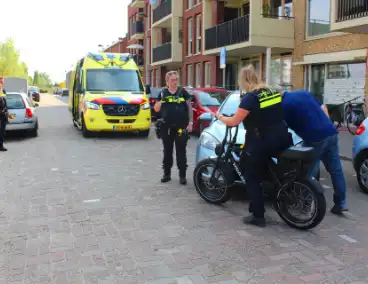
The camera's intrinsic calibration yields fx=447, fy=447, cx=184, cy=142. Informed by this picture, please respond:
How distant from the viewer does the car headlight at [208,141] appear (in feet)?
20.6

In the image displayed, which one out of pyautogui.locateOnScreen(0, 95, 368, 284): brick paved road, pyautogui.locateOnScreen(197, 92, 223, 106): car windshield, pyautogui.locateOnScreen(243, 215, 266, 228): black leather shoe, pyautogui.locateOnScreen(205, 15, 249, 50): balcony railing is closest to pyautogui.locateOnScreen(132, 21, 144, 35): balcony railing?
pyautogui.locateOnScreen(205, 15, 249, 50): balcony railing

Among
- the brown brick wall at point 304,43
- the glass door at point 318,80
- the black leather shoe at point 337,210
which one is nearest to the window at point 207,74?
the brown brick wall at point 304,43

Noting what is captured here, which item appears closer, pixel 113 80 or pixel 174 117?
pixel 174 117

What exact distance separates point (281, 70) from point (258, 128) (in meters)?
16.6

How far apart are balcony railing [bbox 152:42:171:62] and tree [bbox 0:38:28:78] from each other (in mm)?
41672

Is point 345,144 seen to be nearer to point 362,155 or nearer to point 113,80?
point 362,155

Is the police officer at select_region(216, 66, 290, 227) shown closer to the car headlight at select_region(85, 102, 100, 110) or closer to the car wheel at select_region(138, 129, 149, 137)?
the car headlight at select_region(85, 102, 100, 110)

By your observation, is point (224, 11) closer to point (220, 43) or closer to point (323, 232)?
point (220, 43)

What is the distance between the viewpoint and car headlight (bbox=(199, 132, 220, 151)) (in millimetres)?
6289

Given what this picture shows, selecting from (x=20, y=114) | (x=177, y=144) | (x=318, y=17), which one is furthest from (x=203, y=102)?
(x=318, y=17)

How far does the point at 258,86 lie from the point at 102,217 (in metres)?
2.34

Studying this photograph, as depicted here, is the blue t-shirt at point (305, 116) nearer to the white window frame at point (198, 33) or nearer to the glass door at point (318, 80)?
the glass door at point (318, 80)

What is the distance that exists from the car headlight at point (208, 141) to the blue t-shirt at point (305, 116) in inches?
59.4

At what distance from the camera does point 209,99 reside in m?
13.9
